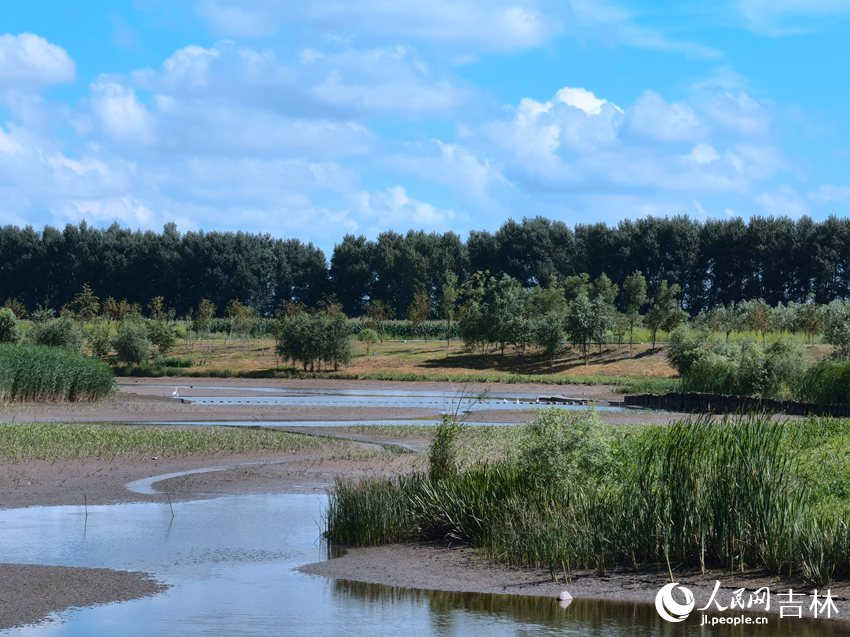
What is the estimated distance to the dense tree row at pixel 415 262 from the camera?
11088cm

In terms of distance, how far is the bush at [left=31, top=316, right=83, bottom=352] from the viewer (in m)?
78.1

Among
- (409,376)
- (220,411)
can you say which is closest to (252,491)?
(220,411)

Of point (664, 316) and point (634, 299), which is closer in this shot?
point (664, 316)

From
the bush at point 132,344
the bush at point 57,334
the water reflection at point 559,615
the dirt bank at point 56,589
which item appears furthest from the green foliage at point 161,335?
the water reflection at point 559,615

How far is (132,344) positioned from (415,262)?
48845 mm

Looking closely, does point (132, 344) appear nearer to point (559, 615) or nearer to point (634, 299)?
point (634, 299)

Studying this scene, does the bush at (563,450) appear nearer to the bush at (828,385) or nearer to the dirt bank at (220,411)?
the dirt bank at (220,411)

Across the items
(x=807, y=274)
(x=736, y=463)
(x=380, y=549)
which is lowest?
(x=380, y=549)

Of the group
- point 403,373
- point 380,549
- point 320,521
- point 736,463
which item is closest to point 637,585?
point 736,463

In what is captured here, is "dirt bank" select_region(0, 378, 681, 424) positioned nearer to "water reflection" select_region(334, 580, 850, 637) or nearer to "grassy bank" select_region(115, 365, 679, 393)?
"grassy bank" select_region(115, 365, 679, 393)

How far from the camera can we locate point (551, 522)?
55.3 feet

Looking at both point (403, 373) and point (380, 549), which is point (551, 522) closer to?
point (380, 549)

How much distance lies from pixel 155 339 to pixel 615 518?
71840 mm

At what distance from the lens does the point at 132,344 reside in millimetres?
80062
